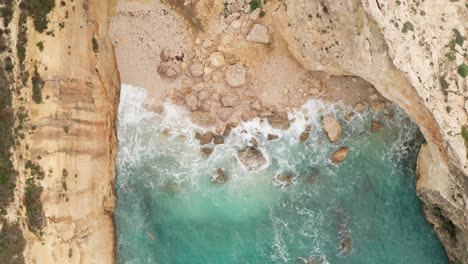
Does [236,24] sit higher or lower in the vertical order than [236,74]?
higher

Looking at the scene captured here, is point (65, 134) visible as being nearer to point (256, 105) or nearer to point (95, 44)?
point (95, 44)

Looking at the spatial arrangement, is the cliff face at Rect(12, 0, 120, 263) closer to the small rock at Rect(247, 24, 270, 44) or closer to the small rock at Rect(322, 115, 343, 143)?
the small rock at Rect(247, 24, 270, 44)

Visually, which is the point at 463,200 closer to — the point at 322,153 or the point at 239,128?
the point at 322,153

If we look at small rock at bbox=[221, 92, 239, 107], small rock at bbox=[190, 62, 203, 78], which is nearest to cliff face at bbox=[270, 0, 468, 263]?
Result: small rock at bbox=[221, 92, 239, 107]

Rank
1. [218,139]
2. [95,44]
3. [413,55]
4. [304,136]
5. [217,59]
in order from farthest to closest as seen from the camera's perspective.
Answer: [304,136]
[218,139]
[217,59]
[95,44]
[413,55]

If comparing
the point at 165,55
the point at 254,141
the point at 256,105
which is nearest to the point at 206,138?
the point at 254,141

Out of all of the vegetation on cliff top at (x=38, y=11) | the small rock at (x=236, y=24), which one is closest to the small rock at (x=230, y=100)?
the small rock at (x=236, y=24)
